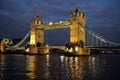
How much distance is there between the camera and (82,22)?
3767 inches

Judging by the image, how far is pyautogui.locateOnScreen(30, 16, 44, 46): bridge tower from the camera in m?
116

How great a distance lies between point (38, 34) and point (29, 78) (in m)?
88.5

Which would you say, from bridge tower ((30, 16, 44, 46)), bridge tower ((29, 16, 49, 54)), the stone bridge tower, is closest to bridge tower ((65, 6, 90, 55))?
the stone bridge tower

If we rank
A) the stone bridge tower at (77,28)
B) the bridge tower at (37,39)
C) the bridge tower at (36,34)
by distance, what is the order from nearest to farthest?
the stone bridge tower at (77,28) < the bridge tower at (37,39) < the bridge tower at (36,34)

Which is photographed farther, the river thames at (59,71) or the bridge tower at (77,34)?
the bridge tower at (77,34)

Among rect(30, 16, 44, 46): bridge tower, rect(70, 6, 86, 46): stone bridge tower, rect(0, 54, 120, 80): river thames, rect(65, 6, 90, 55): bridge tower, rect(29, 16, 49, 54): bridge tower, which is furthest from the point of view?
rect(30, 16, 44, 46): bridge tower

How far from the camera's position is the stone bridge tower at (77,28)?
91.4 metres

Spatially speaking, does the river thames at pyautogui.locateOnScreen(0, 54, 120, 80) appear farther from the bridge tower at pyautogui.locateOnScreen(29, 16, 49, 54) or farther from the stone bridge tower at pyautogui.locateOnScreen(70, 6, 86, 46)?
the bridge tower at pyautogui.locateOnScreen(29, 16, 49, 54)

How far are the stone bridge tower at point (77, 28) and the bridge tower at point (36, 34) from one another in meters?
23.9

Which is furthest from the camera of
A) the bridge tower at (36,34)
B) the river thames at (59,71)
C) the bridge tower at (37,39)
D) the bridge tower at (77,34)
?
the bridge tower at (36,34)

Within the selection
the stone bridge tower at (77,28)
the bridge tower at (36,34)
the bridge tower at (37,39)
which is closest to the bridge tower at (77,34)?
the stone bridge tower at (77,28)

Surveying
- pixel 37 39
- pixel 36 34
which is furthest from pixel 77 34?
pixel 37 39

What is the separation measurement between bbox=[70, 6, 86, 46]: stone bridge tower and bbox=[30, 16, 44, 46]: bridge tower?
23866 mm

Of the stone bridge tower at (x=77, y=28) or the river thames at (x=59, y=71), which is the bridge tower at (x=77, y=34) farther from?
the river thames at (x=59, y=71)
